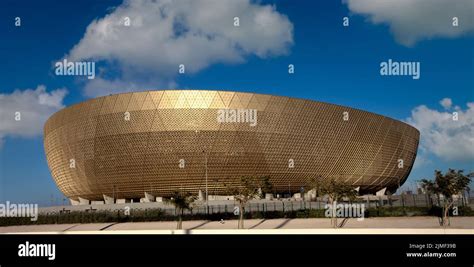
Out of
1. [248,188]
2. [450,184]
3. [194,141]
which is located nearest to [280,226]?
[248,188]

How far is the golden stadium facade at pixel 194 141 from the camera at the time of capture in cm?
5656

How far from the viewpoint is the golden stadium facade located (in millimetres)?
56562

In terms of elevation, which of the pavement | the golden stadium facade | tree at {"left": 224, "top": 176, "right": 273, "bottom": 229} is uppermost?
the golden stadium facade

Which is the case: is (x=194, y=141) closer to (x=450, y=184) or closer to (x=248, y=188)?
(x=248, y=188)

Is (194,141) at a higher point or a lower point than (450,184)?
higher

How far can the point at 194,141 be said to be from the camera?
187ft

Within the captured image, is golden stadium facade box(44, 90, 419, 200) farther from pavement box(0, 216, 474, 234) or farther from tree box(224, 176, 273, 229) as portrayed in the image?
tree box(224, 176, 273, 229)

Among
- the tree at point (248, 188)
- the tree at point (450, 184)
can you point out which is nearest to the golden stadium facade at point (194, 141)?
the tree at point (248, 188)

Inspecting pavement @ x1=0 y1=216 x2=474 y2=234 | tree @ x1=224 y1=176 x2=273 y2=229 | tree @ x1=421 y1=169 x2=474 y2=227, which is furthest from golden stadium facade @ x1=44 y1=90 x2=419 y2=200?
tree @ x1=421 y1=169 x2=474 y2=227

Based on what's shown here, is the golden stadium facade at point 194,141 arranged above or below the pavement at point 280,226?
above

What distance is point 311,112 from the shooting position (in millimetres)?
62406

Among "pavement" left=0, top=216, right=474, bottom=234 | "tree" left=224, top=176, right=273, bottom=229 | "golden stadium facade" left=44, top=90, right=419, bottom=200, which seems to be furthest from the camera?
"golden stadium facade" left=44, top=90, right=419, bottom=200

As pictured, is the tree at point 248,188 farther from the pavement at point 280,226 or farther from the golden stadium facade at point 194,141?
the golden stadium facade at point 194,141
